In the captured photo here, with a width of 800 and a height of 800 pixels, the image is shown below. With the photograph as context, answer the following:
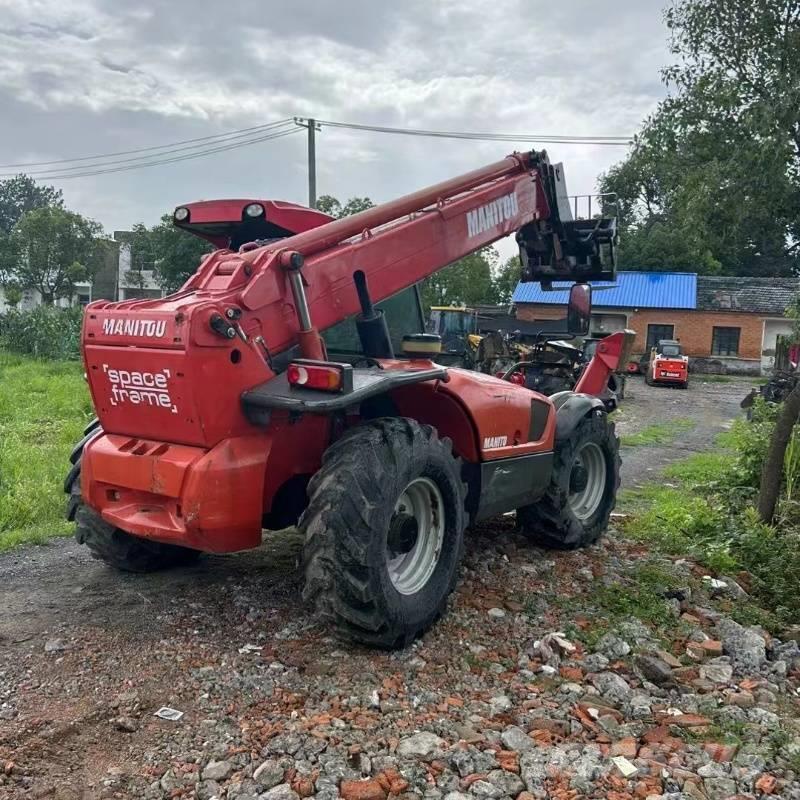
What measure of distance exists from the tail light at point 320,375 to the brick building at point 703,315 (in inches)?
1284

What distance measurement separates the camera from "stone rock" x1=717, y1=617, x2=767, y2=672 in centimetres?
436

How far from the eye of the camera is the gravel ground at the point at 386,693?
3055 millimetres

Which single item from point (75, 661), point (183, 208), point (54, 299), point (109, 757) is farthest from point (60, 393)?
point (54, 299)

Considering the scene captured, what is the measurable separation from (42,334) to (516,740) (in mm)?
24960

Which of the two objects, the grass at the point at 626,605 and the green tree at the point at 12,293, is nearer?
the grass at the point at 626,605

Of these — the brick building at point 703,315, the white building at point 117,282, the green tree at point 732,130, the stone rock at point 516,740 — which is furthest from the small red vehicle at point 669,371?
the white building at point 117,282

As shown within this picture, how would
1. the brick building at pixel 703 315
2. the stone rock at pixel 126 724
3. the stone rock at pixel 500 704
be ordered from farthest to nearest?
the brick building at pixel 703 315 < the stone rock at pixel 500 704 < the stone rock at pixel 126 724

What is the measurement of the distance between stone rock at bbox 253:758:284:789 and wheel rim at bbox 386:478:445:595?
4.41 feet

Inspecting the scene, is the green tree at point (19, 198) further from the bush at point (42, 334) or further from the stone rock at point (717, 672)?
the stone rock at point (717, 672)

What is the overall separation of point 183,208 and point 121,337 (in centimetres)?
139

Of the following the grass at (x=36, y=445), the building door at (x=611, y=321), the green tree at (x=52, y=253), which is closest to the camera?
the grass at (x=36, y=445)

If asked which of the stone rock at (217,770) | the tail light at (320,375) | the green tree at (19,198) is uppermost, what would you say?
the green tree at (19,198)

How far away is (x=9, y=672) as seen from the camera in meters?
3.86

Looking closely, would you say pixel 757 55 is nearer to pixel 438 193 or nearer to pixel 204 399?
pixel 438 193
